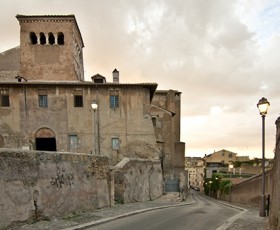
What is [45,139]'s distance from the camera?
28625 millimetres

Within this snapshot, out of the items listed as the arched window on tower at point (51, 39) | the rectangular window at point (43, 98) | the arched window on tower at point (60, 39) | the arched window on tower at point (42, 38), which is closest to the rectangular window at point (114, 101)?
the rectangular window at point (43, 98)

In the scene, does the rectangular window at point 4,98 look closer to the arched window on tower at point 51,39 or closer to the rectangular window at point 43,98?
the rectangular window at point 43,98

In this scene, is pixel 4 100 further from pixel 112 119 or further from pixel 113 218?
pixel 113 218

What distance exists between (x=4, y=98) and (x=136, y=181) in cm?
1672

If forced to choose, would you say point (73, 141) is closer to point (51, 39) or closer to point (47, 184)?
point (47, 184)

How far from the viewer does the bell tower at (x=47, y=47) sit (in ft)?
126

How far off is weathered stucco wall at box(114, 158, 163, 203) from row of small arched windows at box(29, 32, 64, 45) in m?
24.3

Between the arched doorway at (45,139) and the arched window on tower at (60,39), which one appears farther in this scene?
the arched window on tower at (60,39)

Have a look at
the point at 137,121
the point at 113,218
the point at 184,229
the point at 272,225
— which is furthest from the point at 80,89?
the point at 272,225

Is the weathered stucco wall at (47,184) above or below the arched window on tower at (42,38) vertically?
below

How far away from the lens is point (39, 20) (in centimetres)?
3947

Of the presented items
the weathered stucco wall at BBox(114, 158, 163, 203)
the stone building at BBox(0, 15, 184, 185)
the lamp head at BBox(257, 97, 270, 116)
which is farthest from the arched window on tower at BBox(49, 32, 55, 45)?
the lamp head at BBox(257, 97, 270, 116)

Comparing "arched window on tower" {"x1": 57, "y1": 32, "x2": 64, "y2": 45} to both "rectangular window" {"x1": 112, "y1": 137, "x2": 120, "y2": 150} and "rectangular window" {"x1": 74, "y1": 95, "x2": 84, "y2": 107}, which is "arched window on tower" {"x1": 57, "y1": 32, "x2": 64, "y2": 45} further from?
"rectangular window" {"x1": 112, "y1": 137, "x2": 120, "y2": 150}

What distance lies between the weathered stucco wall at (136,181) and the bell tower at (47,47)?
818 inches
